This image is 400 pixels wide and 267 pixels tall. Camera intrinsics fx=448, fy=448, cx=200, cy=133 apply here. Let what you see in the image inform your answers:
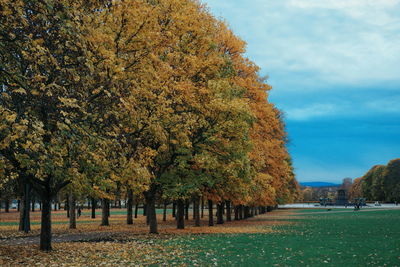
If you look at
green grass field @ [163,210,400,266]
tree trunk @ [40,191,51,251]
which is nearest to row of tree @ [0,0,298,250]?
tree trunk @ [40,191,51,251]

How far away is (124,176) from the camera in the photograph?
58.4ft

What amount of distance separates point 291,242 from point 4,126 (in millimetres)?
18237

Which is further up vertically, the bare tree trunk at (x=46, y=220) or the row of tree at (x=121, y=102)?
the row of tree at (x=121, y=102)

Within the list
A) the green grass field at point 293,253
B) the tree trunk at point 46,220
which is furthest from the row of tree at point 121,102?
the green grass field at point 293,253

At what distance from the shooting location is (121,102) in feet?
51.3

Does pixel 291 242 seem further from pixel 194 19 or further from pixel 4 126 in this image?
pixel 4 126

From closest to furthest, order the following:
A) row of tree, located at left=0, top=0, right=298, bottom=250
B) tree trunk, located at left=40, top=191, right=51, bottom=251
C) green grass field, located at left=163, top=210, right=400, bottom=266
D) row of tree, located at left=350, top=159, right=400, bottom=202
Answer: row of tree, located at left=0, top=0, right=298, bottom=250 → green grass field, located at left=163, top=210, right=400, bottom=266 → tree trunk, located at left=40, top=191, right=51, bottom=251 → row of tree, located at left=350, top=159, right=400, bottom=202

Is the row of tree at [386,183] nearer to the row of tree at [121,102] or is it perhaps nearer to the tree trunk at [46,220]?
the row of tree at [121,102]

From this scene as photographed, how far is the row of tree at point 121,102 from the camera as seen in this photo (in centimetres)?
1250

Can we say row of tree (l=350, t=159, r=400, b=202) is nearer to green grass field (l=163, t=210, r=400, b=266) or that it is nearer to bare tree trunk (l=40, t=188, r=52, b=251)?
green grass field (l=163, t=210, r=400, b=266)

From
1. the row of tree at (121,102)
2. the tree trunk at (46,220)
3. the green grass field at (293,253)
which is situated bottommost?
the green grass field at (293,253)

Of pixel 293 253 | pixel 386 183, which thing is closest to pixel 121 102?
Result: pixel 293 253

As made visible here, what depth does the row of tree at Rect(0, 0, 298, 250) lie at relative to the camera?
41.0ft

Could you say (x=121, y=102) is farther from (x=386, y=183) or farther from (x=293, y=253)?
(x=386, y=183)
